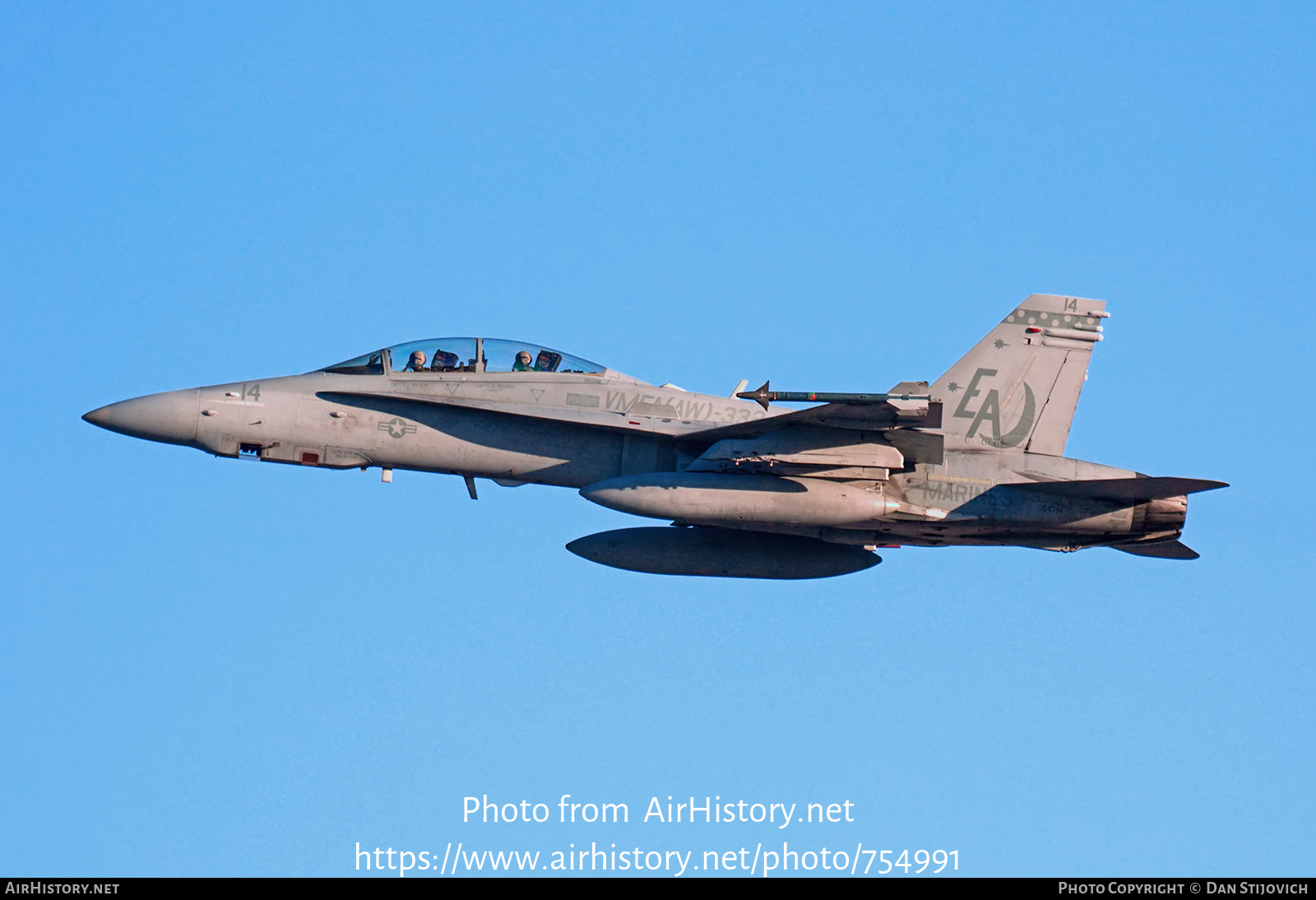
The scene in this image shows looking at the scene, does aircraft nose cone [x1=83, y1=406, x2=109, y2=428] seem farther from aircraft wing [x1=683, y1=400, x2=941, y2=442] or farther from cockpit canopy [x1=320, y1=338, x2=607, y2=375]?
aircraft wing [x1=683, y1=400, x2=941, y2=442]

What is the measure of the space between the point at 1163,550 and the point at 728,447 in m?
6.57

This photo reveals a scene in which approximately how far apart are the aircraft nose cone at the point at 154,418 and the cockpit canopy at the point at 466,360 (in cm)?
195

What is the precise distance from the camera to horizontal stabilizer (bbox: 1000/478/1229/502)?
1866cm

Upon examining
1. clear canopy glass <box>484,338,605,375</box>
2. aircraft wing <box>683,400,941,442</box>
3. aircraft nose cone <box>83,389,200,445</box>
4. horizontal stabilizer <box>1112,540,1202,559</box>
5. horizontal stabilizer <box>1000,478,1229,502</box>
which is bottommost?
horizontal stabilizer <box>1112,540,1202,559</box>

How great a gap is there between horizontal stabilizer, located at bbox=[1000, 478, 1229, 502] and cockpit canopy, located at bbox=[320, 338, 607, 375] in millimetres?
6154

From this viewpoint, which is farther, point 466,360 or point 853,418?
point 466,360

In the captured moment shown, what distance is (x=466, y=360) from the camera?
2064 centimetres

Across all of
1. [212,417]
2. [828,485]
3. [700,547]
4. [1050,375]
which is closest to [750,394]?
[828,485]

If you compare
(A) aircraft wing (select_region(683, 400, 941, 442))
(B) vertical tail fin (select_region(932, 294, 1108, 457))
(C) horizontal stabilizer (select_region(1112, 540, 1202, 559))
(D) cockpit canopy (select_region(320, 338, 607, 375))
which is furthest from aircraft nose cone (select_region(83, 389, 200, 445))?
(C) horizontal stabilizer (select_region(1112, 540, 1202, 559))

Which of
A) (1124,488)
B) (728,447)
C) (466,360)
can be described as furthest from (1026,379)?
(466,360)

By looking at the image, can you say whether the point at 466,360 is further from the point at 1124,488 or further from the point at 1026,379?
the point at 1124,488

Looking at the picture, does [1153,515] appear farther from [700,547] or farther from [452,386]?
[452,386]

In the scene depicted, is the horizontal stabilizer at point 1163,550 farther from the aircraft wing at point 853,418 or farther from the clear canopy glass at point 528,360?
the clear canopy glass at point 528,360

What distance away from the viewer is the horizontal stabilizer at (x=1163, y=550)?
68.0ft
